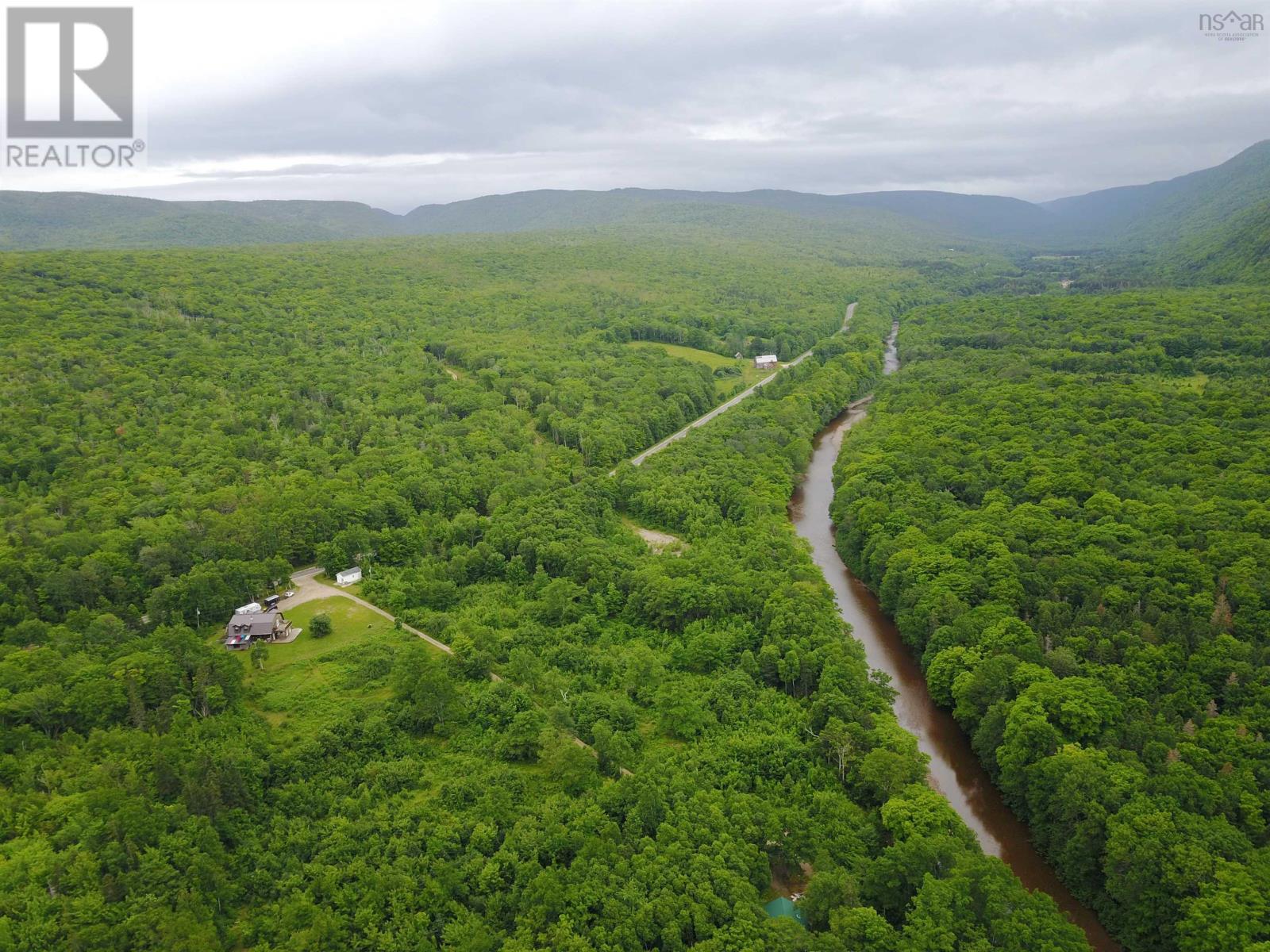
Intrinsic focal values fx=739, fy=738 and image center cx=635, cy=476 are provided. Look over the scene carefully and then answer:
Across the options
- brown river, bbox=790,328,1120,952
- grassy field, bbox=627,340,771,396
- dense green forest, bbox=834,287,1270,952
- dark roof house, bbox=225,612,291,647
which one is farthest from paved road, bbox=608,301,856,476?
dark roof house, bbox=225,612,291,647

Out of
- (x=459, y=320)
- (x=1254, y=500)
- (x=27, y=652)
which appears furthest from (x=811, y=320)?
(x=27, y=652)

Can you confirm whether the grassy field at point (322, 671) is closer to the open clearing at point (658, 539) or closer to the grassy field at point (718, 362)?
the open clearing at point (658, 539)

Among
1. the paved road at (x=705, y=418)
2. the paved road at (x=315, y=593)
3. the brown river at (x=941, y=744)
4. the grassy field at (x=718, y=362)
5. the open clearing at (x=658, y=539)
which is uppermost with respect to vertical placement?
the grassy field at (x=718, y=362)

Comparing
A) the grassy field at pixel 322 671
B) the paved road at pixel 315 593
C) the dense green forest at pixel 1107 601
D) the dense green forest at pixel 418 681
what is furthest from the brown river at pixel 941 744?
the grassy field at pixel 322 671

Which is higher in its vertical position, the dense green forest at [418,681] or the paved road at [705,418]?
the paved road at [705,418]

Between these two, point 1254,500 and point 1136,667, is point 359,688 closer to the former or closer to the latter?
point 1136,667
